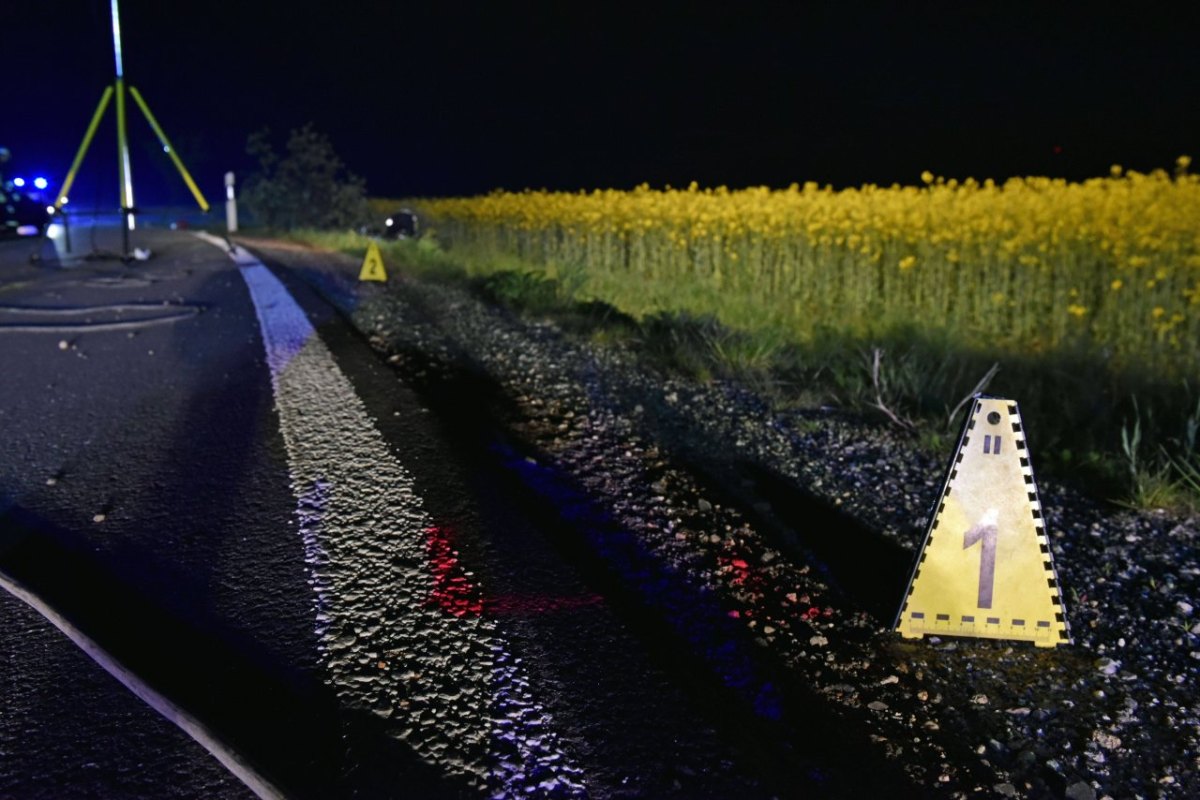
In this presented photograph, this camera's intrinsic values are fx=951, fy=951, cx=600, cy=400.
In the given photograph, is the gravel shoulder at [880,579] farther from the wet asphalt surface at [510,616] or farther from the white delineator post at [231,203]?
the white delineator post at [231,203]

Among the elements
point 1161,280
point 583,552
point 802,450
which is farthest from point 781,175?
point 583,552

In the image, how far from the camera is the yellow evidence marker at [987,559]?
10.4ft

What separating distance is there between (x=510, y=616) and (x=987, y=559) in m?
1.64

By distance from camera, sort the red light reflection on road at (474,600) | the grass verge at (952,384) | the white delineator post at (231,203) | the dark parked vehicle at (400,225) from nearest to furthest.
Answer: the red light reflection on road at (474,600), the grass verge at (952,384), the dark parked vehicle at (400,225), the white delineator post at (231,203)

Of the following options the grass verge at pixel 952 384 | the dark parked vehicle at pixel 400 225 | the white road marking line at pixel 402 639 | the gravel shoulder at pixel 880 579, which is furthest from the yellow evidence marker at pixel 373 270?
the dark parked vehicle at pixel 400 225

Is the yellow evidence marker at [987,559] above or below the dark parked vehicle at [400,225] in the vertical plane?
below

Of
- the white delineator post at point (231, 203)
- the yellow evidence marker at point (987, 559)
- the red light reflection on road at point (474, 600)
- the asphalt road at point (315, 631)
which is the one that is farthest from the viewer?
the white delineator post at point (231, 203)

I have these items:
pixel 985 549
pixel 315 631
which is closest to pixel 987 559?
pixel 985 549

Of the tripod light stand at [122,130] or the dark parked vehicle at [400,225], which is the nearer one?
the tripod light stand at [122,130]

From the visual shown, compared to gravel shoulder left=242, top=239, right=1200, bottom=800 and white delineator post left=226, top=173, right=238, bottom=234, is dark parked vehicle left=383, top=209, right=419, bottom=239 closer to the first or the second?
white delineator post left=226, top=173, right=238, bottom=234

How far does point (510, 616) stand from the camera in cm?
325

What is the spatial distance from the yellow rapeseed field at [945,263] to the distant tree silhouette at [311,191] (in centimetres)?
2300

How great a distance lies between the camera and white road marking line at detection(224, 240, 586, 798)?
8.19ft

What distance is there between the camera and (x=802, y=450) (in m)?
5.53
